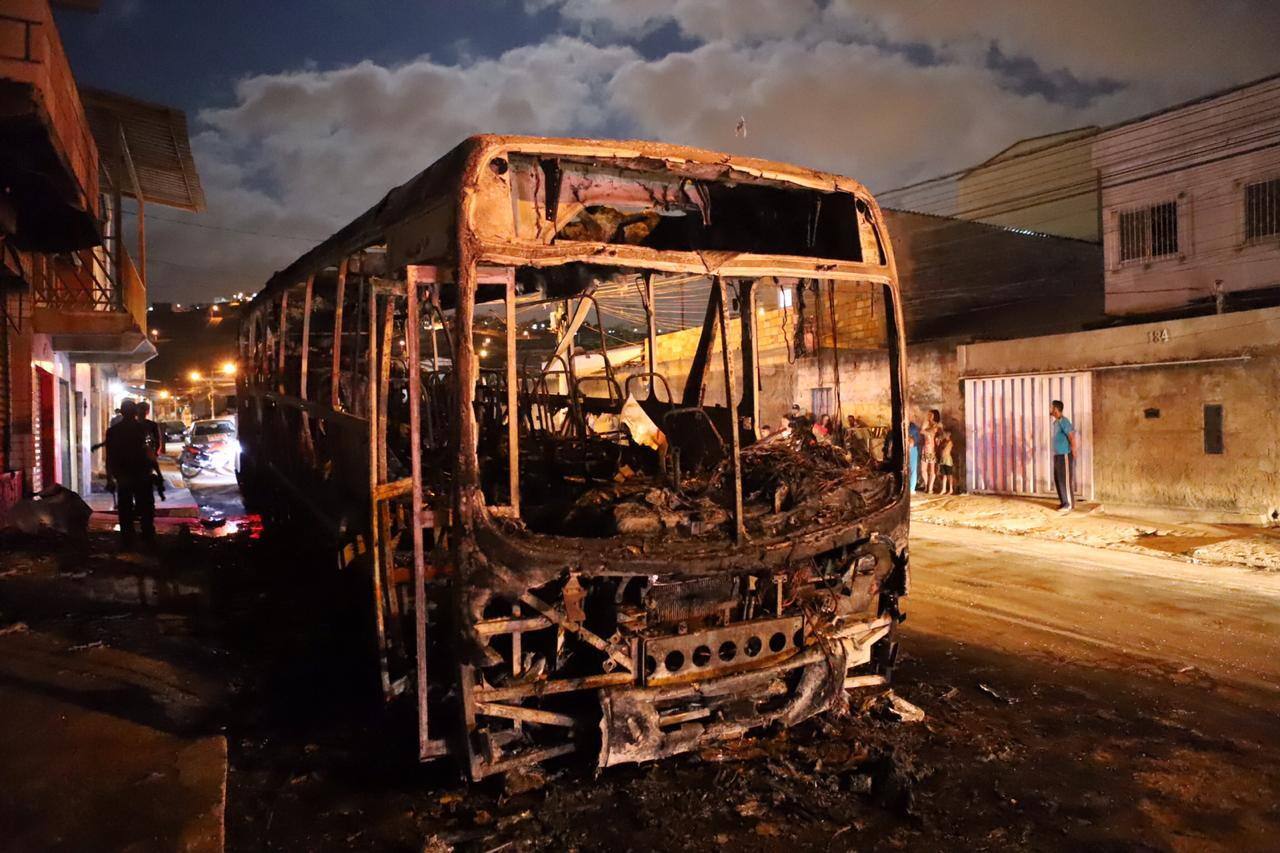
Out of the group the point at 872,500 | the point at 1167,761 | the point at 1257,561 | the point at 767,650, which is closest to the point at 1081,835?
the point at 1167,761

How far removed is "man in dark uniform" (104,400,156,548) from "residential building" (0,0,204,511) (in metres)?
1.93

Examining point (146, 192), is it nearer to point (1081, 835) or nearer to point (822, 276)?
point (822, 276)

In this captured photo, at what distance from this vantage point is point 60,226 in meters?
8.73

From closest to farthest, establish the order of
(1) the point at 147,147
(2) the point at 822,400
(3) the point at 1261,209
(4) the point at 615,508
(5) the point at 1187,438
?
1. (4) the point at 615,508
2. (5) the point at 1187,438
3. (1) the point at 147,147
4. (3) the point at 1261,209
5. (2) the point at 822,400

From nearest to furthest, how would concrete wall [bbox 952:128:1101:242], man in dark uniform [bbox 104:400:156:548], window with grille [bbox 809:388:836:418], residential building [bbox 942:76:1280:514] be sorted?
man in dark uniform [bbox 104:400:156:548]
residential building [bbox 942:76:1280:514]
window with grille [bbox 809:388:836:418]
concrete wall [bbox 952:128:1101:242]

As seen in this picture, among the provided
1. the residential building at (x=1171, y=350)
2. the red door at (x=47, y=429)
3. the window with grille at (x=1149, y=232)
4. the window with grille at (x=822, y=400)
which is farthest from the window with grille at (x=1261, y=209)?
the red door at (x=47, y=429)

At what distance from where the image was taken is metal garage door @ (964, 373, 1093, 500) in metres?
12.2

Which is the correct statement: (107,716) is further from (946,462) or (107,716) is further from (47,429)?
(946,462)

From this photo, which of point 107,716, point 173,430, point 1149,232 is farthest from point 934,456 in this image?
point 173,430

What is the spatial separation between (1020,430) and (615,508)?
11.5 metres

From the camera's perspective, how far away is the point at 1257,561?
27.9ft

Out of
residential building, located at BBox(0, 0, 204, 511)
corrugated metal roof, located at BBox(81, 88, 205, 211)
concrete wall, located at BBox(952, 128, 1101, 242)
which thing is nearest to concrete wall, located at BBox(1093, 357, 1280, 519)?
residential building, located at BBox(0, 0, 204, 511)

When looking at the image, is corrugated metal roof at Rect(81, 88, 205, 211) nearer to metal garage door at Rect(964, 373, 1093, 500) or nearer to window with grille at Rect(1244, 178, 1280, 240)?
metal garage door at Rect(964, 373, 1093, 500)

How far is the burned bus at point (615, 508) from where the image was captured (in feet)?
11.4
